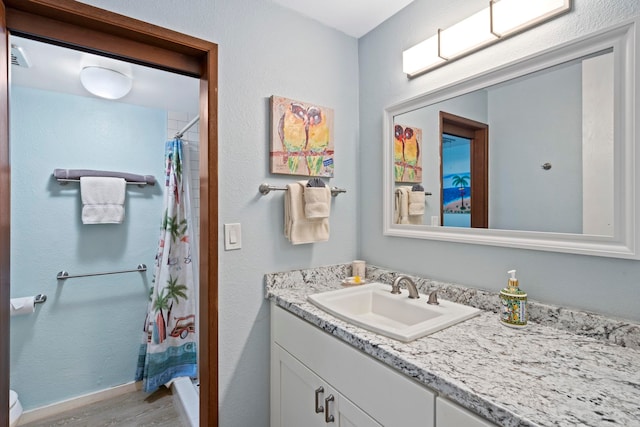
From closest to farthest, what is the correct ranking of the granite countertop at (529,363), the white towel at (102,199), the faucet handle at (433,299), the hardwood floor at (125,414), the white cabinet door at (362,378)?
1. the granite countertop at (529,363)
2. the white cabinet door at (362,378)
3. the faucet handle at (433,299)
4. the hardwood floor at (125,414)
5. the white towel at (102,199)

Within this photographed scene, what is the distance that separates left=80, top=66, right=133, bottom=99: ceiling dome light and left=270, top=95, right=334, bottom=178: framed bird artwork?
1.09m

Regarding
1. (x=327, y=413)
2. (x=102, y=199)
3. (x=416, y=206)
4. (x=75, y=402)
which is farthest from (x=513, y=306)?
(x=75, y=402)

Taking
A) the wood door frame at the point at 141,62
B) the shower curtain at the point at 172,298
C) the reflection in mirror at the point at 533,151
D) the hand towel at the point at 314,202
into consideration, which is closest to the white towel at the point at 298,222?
the hand towel at the point at 314,202

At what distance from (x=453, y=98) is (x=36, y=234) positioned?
2.67 m

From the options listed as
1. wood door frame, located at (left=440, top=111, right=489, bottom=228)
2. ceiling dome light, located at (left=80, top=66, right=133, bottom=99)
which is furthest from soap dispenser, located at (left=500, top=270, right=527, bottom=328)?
ceiling dome light, located at (left=80, top=66, right=133, bottom=99)

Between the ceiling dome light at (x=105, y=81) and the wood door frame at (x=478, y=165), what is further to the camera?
the ceiling dome light at (x=105, y=81)

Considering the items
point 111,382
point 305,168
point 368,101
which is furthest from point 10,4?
point 111,382

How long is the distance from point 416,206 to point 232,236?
911mm

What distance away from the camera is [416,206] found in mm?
1521

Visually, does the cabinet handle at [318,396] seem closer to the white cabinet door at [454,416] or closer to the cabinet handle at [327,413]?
the cabinet handle at [327,413]

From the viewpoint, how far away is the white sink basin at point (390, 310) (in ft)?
3.18

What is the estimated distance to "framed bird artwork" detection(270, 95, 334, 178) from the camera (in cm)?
150

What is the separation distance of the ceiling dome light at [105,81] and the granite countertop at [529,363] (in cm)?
179

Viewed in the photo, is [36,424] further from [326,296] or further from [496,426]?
[496,426]
